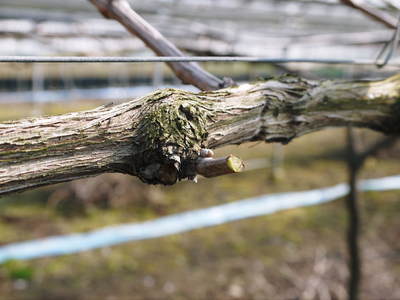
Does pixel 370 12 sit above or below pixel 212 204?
above

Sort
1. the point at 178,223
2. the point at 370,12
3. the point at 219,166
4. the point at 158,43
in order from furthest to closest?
the point at 178,223
the point at 370,12
the point at 158,43
the point at 219,166

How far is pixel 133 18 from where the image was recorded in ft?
4.21

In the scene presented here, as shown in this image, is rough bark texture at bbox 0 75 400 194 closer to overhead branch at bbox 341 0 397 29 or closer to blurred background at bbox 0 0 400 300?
overhead branch at bbox 341 0 397 29

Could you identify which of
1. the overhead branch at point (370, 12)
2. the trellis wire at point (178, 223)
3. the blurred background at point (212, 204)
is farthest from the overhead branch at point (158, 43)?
the trellis wire at point (178, 223)

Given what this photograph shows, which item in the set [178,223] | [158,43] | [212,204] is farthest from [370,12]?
[212,204]

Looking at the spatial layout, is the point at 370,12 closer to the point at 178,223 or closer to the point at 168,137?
the point at 168,137

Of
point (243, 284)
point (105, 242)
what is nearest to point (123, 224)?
point (105, 242)

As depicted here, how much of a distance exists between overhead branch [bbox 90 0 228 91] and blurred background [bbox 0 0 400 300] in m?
1.07

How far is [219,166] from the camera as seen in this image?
84 centimetres

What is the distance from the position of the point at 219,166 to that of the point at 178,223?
3.39 meters

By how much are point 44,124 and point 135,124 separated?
18 centimetres

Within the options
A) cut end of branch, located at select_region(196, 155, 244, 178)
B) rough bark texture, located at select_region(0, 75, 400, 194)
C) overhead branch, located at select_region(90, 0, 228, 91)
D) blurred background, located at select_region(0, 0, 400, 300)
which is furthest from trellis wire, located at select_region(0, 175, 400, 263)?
cut end of branch, located at select_region(196, 155, 244, 178)

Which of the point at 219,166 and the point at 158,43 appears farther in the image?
the point at 158,43

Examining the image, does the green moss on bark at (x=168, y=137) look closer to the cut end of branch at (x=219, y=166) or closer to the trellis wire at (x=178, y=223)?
the cut end of branch at (x=219, y=166)
